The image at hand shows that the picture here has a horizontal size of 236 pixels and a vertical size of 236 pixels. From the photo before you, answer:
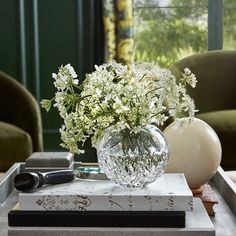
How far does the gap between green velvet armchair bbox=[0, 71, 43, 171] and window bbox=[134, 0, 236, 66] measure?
1.21m

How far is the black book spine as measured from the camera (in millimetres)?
1209

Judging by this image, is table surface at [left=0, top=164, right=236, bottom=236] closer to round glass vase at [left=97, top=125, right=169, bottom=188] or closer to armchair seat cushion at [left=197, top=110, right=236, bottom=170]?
round glass vase at [left=97, top=125, right=169, bottom=188]

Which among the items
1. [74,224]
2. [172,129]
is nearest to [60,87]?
[74,224]

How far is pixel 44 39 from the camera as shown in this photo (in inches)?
165

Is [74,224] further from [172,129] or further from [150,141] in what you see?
[172,129]

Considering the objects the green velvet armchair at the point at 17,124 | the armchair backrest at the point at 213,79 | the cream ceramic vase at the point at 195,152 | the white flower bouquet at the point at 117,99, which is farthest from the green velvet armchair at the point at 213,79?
the white flower bouquet at the point at 117,99

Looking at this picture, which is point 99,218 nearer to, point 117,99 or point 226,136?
point 117,99

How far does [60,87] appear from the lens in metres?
1.35

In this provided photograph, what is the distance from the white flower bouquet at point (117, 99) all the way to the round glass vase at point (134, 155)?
0.03 metres

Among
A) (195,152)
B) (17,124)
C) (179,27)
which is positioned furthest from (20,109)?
(195,152)

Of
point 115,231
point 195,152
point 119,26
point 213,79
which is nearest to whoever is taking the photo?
point 115,231

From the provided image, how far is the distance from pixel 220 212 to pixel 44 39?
293 cm

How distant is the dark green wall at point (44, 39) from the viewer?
413cm

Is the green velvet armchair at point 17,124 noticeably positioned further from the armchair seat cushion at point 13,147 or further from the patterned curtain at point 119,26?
the patterned curtain at point 119,26
